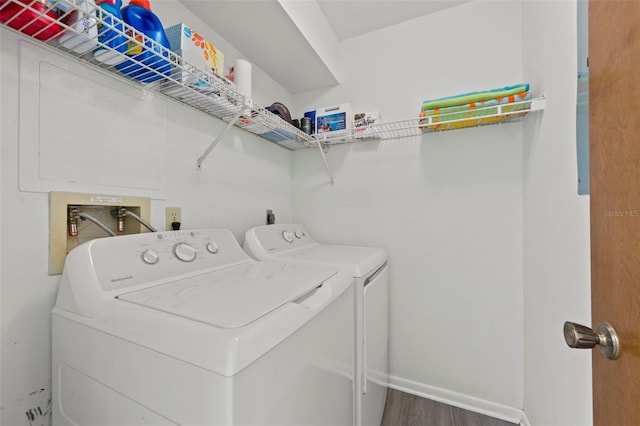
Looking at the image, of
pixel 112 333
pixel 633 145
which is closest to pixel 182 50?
pixel 112 333

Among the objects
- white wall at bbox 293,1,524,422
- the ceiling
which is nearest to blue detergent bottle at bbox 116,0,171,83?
the ceiling

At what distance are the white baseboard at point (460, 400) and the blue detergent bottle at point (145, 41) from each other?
2.20 metres

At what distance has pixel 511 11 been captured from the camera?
1526 millimetres

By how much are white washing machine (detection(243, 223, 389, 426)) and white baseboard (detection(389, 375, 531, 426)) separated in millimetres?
308

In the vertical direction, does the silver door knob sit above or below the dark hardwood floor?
above

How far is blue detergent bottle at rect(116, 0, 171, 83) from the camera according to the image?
874 millimetres

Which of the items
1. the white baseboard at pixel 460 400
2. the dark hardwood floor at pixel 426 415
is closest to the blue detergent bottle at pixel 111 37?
the dark hardwood floor at pixel 426 415

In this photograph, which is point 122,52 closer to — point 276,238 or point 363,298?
point 276,238

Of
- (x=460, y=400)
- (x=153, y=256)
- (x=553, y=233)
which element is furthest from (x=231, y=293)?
(x=460, y=400)

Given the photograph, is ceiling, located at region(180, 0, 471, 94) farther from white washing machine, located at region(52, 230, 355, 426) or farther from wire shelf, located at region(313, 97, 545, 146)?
white washing machine, located at region(52, 230, 355, 426)

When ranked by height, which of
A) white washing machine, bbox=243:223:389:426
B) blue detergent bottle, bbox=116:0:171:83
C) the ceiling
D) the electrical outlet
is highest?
the ceiling

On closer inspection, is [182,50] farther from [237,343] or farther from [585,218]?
[585,218]

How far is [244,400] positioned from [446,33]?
2174mm

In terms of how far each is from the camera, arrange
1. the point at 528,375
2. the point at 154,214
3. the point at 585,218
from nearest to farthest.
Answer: the point at 585,218
the point at 154,214
the point at 528,375
